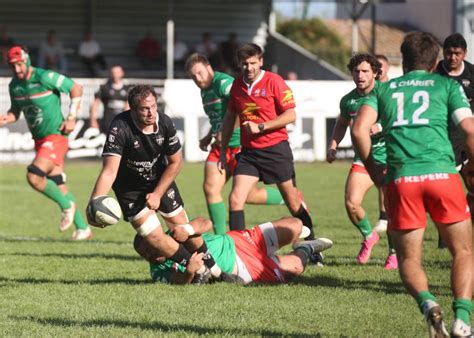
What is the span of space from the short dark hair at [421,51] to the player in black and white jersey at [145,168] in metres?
2.51

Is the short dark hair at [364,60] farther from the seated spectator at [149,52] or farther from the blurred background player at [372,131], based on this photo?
the seated spectator at [149,52]

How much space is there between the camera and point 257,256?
870cm

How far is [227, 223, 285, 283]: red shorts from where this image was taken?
8.68 m

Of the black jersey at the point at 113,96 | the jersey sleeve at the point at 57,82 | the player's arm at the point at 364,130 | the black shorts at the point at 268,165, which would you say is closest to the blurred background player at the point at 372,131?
the black shorts at the point at 268,165

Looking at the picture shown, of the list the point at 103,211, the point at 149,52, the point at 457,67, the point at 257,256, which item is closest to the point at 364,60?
the point at 457,67

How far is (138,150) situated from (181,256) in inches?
37.4

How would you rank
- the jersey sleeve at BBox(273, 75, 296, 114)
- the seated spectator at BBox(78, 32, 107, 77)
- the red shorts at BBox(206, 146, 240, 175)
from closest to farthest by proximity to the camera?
the jersey sleeve at BBox(273, 75, 296, 114)
the red shorts at BBox(206, 146, 240, 175)
the seated spectator at BBox(78, 32, 107, 77)

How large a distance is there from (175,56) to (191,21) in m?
3.09

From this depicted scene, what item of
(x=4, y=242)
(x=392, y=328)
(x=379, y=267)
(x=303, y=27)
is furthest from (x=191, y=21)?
(x=392, y=328)

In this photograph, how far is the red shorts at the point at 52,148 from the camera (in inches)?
504

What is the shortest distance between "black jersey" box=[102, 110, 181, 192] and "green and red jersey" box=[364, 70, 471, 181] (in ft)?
8.58

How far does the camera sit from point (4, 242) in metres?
12.2

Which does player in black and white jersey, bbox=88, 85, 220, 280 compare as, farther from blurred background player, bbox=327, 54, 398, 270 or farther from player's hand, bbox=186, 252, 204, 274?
blurred background player, bbox=327, 54, 398, 270

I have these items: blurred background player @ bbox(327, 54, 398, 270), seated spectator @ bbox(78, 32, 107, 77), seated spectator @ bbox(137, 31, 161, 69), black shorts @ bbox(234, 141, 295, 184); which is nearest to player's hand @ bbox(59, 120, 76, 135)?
black shorts @ bbox(234, 141, 295, 184)
